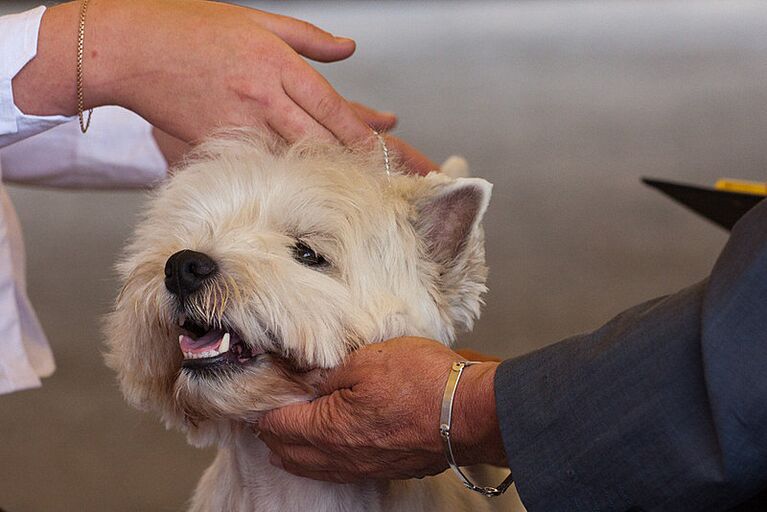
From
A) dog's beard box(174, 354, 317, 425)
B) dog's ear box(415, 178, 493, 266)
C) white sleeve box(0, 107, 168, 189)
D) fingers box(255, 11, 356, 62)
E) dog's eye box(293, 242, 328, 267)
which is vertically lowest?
white sleeve box(0, 107, 168, 189)

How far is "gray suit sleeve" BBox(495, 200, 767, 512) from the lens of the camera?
3.73 feet

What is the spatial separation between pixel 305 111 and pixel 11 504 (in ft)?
7.27

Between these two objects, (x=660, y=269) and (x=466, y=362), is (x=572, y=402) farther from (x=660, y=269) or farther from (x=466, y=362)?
(x=660, y=269)

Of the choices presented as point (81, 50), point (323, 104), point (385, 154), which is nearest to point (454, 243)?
point (385, 154)

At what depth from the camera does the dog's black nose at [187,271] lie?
1426mm

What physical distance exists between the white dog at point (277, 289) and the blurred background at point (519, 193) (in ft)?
5.70

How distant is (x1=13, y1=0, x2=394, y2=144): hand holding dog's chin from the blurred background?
190cm

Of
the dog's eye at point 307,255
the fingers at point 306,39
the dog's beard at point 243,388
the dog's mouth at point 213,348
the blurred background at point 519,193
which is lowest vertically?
the blurred background at point 519,193

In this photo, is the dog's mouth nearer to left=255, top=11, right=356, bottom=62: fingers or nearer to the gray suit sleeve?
the gray suit sleeve

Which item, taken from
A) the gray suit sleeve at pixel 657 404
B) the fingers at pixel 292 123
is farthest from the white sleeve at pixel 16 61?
the gray suit sleeve at pixel 657 404

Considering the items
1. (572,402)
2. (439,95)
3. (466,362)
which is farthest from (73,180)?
(439,95)

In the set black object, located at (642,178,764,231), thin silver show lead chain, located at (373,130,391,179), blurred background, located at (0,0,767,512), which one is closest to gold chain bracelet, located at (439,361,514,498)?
thin silver show lead chain, located at (373,130,391,179)

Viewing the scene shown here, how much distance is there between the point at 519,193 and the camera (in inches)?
235

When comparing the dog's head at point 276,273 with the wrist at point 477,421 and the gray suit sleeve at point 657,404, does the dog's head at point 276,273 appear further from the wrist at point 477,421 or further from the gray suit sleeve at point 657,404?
the gray suit sleeve at point 657,404
